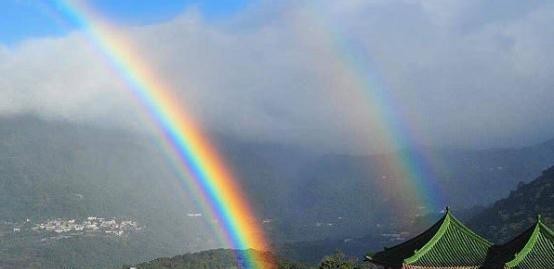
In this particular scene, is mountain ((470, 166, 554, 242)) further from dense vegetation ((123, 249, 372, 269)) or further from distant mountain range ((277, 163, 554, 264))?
dense vegetation ((123, 249, 372, 269))

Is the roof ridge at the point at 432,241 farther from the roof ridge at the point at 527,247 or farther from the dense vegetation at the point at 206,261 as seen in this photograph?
the dense vegetation at the point at 206,261

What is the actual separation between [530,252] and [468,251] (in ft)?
8.13

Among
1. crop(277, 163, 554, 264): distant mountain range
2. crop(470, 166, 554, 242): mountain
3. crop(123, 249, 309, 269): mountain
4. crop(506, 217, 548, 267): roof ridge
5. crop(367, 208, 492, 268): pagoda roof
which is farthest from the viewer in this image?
crop(123, 249, 309, 269): mountain

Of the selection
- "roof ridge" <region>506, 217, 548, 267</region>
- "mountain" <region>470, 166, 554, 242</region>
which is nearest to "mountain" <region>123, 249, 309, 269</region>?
"mountain" <region>470, 166, 554, 242</region>

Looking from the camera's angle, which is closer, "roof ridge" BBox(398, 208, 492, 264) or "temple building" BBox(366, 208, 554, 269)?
"temple building" BBox(366, 208, 554, 269)

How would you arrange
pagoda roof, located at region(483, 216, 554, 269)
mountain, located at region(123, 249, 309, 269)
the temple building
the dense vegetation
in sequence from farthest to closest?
mountain, located at region(123, 249, 309, 269) < the dense vegetation < the temple building < pagoda roof, located at region(483, 216, 554, 269)

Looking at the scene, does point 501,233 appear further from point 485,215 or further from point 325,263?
point 325,263

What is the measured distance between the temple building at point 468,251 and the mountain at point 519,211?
8461 cm

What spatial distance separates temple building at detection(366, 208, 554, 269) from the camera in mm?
23891

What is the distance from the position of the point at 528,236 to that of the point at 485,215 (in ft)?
437

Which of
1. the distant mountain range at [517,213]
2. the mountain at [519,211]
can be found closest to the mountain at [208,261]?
the distant mountain range at [517,213]

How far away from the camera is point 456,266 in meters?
25.1

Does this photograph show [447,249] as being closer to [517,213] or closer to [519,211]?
[517,213]

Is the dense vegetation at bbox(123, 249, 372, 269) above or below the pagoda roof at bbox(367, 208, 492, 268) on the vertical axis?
above
